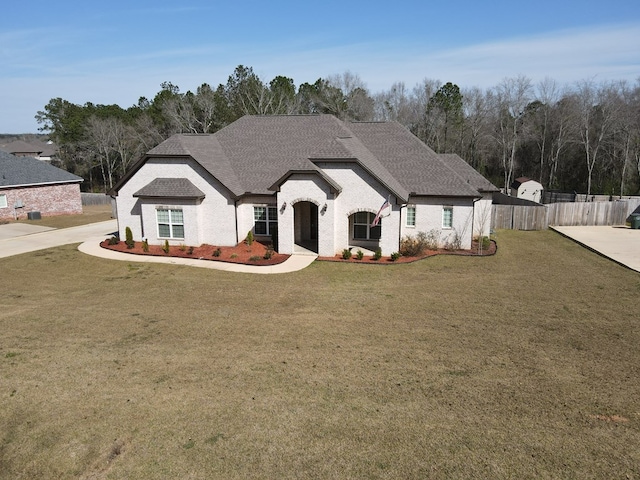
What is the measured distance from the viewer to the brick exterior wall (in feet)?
121

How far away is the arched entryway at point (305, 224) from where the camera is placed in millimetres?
24859

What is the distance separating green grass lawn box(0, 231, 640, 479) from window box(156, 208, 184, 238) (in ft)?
21.8

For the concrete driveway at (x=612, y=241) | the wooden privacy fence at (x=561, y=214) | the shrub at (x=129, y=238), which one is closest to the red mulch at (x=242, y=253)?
the shrub at (x=129, y=238)

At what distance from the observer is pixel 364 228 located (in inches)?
969

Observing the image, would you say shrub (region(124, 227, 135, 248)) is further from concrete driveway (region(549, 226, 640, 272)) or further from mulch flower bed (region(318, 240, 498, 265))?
concrete driveway (region(549, 226, 640, 272))

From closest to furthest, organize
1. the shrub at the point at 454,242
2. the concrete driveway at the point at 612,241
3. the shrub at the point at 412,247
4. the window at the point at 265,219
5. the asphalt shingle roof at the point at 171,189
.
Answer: the concrete driveway at the point at 612,241
the shrub at the point at 412,247
the asphalt shingle roof at the point at 171,189
the shrub at the point at 454,242
the window at the point at 265,219

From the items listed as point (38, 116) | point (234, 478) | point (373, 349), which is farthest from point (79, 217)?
point (38, 116)

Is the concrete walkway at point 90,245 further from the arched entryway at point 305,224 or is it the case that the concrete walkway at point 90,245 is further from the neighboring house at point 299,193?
the arched entryway at point 305,224

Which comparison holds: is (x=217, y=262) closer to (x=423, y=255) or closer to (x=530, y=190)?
(x=423, y=255)

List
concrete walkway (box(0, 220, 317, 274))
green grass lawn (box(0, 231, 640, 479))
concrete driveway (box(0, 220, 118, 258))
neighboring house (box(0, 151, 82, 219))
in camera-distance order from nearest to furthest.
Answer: green grass lawn (box(0, 231, 640, 479)), concrete walkway (box(0, 220, 317, 274)), concrete driveway (box(0, 220, 118, 258)), neighboring house (box(0, 151, 82, 219))

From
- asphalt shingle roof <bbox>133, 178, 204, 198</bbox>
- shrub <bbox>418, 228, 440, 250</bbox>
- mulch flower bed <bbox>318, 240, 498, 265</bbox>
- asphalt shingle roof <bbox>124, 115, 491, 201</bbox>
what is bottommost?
mulch flower bed <bbox>318, 240, 498, 265</bbox>

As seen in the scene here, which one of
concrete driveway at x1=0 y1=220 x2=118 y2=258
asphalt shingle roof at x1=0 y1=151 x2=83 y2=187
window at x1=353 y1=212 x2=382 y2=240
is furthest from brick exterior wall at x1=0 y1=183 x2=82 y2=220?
window at x1=353 y1=212 x2=382 y2=240

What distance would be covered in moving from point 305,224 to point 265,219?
94.3 inches

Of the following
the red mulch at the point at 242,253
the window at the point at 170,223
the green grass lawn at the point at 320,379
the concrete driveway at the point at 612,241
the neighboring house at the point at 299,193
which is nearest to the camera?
the green grass lawn at the point at 320,379
